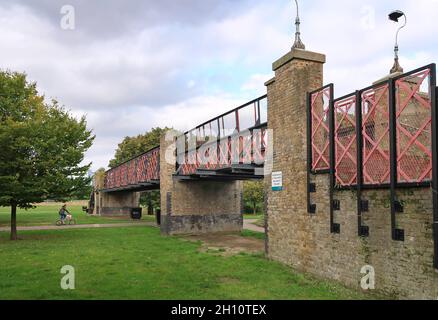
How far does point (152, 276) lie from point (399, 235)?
5775mm

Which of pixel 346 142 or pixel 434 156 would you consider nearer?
pixel 434 156

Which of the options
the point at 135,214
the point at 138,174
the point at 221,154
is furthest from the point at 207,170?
the point at 135,214

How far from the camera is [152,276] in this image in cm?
947

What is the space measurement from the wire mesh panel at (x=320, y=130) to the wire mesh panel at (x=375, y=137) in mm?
1148

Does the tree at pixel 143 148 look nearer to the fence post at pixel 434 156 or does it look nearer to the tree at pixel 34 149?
the tree at pixel 34 149

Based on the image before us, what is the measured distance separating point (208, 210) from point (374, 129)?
14953 millimetres

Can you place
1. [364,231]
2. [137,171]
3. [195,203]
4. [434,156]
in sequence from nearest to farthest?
[434,156] → [364,231] → [195,203] → [137,171]

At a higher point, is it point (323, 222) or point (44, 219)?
point (323, 222)

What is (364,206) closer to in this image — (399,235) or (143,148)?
(399,235)

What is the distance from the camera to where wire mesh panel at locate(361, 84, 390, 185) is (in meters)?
7.75

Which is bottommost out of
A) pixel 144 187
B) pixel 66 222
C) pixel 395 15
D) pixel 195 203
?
pixel 66 222

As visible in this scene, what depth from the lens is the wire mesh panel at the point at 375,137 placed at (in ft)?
25.4

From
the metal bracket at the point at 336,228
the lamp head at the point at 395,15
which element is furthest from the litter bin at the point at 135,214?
the lamp head at the point at 395,15
